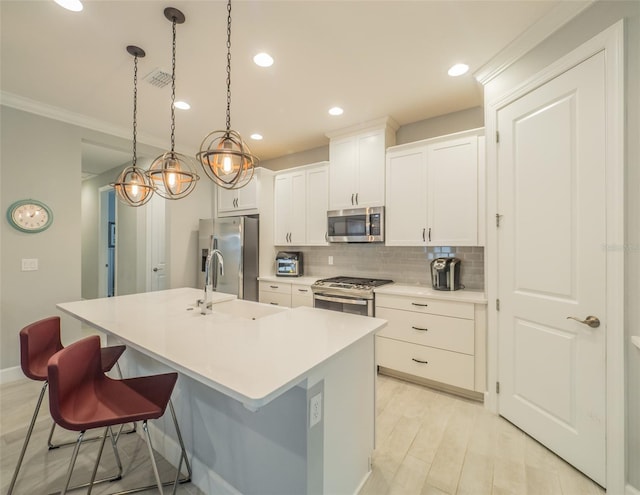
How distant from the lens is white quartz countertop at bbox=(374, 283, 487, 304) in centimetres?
245

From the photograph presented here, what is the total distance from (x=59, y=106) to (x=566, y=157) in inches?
176

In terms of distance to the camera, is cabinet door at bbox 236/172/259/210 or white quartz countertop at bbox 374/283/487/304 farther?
cabinet door at bbox 236/172/259/210

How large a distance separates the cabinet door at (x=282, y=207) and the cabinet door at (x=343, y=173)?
0.73 metres

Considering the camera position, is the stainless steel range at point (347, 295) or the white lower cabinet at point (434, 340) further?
the stainless steel range at point (347, 295)

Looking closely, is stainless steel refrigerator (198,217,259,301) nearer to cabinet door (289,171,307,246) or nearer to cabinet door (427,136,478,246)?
cabinet door (289,171,307,246)

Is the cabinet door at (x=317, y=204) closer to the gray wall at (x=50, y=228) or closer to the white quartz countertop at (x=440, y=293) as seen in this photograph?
the white quartz countertop at (x=440, y=293)

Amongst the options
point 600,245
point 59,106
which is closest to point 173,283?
point 59,106

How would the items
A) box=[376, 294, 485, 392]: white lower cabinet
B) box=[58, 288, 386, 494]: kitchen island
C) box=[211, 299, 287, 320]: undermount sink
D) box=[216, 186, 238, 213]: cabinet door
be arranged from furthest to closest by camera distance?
box=[216, 186, 238, 213]: cabinet door, box=[376, 294, 485, 392]: white lower cabinet, box=[211, 299, 287, 320]: undermount sink, box=[58, 288, 386, 494]: kitchen island

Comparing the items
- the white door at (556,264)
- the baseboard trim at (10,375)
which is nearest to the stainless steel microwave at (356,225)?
the white door at (556,264)

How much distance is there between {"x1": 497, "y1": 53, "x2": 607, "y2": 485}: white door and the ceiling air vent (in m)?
2.73

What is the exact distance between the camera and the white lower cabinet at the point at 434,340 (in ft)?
7.97

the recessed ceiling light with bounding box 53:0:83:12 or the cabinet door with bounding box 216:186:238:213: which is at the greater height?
the recessed ceiling light with bounding box 53:0:83:12

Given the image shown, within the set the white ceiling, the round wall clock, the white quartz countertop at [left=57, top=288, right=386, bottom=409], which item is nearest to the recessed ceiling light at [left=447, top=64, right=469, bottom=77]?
the white ceiling

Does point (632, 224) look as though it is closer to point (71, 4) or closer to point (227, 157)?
point (227, 157)
